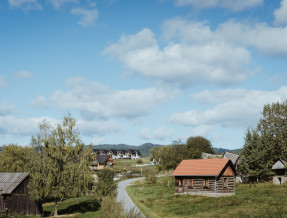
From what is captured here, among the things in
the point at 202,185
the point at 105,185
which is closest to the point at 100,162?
the point at 105,185

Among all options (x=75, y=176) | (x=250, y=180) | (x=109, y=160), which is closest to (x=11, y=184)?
(x=75, y=176)

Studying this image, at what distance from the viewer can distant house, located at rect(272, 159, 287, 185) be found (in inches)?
1997

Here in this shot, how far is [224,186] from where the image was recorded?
4484cm

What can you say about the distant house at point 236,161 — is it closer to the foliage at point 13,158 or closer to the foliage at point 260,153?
the foliage at point 260,153

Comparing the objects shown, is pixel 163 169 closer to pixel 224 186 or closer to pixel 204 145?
pixel 204 145

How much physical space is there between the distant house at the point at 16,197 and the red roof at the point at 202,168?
21374mm

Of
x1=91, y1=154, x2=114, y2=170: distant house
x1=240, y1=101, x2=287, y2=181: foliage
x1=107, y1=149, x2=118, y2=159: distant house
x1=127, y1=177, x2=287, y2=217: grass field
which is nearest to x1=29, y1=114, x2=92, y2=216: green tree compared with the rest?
x1=127, y1=177, x2=287, y2=217: grass field

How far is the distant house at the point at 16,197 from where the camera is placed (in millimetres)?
33625

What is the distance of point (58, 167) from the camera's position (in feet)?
112

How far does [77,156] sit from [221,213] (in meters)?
17.6

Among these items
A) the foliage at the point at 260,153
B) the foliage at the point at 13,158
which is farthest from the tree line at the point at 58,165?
the foliage at the point at 260,153

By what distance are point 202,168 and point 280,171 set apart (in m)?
16.9

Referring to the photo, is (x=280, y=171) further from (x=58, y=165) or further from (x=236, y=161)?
(x=58, y=165)

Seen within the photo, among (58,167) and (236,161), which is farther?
(236,161)
